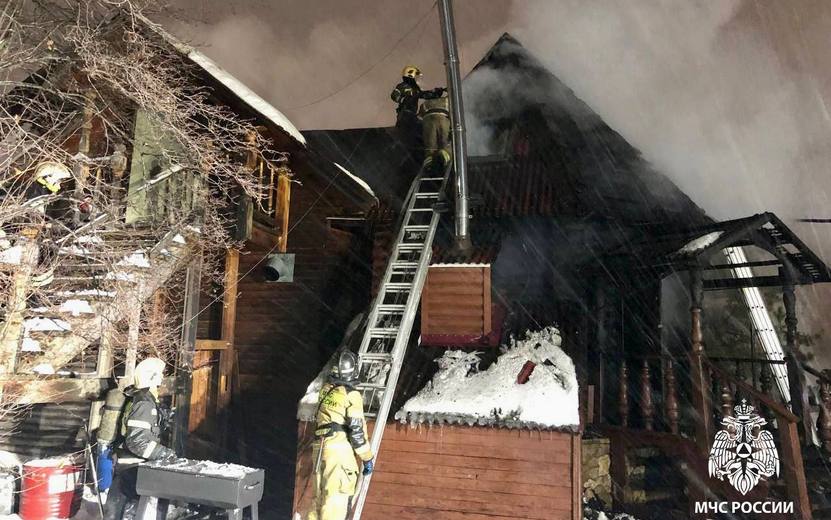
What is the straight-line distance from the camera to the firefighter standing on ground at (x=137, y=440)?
4879 millimetres

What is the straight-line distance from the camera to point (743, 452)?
6.41 m

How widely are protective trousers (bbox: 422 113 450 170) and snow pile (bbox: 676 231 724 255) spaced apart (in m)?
4.30

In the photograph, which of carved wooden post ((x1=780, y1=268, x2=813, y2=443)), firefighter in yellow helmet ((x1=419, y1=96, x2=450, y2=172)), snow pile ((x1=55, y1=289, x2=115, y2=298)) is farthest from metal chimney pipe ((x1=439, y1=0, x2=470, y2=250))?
carved wooden post ((x1=780, y1=268, x2=813, y2=443))

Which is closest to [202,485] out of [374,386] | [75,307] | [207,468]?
[207,468]

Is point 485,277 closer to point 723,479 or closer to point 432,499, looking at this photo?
point 432,499

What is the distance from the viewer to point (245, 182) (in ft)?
24.3

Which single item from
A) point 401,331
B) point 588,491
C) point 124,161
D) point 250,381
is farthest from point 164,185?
point 588,491

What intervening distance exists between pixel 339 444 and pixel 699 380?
4693mm

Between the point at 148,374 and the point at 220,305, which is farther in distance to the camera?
the point at 220,305

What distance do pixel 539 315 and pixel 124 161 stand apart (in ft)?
23.4

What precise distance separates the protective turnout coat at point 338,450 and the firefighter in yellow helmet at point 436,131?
5.45 m

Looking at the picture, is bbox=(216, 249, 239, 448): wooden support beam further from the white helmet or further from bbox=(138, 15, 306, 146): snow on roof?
the white helmet

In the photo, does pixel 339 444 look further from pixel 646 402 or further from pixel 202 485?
pixel 646 402

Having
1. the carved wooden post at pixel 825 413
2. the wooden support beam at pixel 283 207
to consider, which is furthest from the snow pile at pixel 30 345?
the carved wooden post at pixel 825 413
